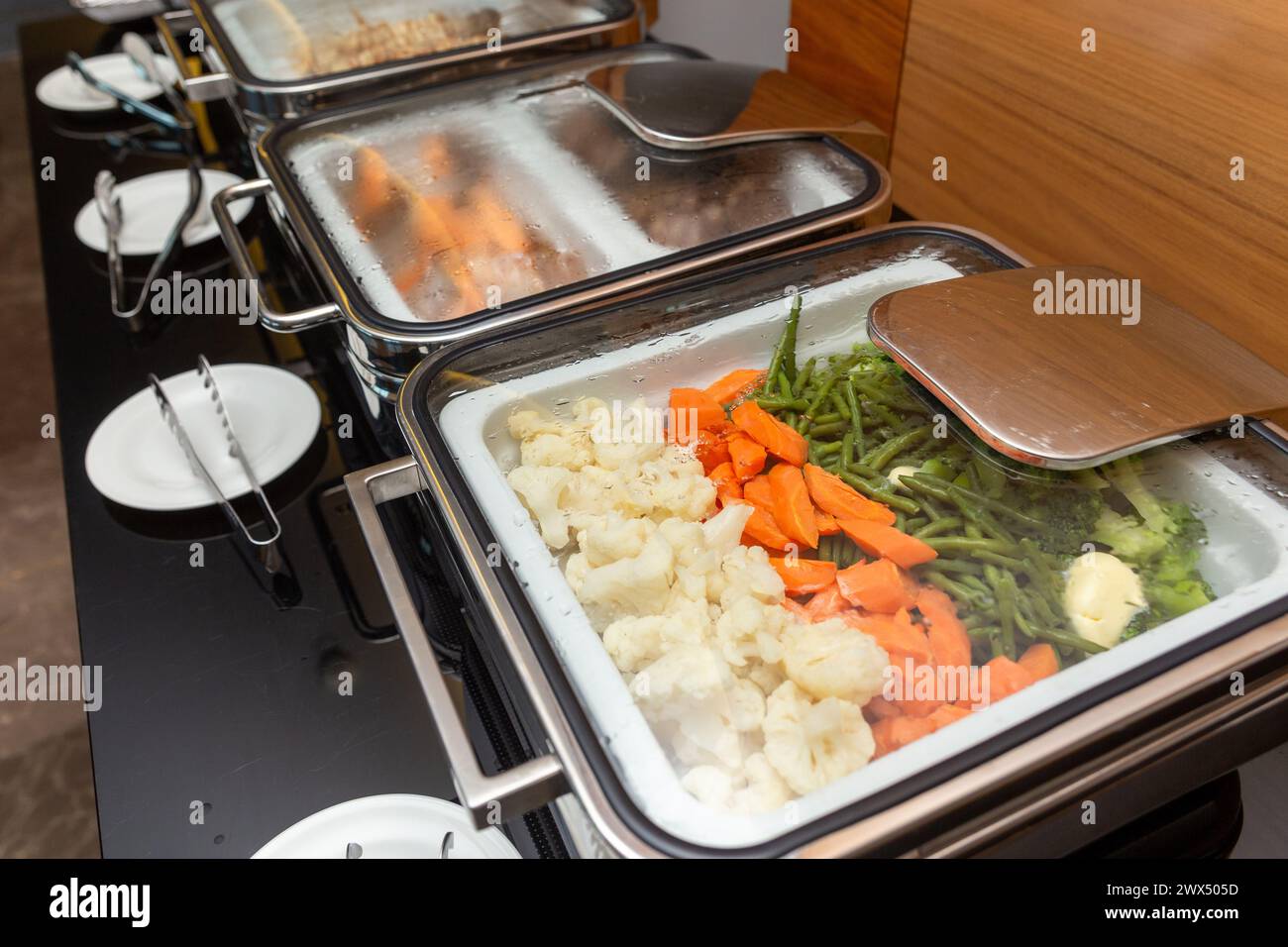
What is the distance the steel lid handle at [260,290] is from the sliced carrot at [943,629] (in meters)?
0.78

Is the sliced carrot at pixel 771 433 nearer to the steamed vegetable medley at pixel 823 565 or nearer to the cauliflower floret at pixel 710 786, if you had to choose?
the steamed vegetable medley at pixel 823 565

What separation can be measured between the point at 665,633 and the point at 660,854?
0.21m

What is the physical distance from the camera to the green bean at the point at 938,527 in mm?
921

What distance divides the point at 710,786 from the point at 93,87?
2.40m

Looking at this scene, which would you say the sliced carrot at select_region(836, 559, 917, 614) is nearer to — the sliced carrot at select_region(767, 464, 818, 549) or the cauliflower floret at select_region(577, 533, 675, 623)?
the sliced carrot at select_region(767, 464, 818, 549)

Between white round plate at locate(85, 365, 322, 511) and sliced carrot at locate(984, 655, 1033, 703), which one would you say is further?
white round plate at locate(85, 365, 322, 511)

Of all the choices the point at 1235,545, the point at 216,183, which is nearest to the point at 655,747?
the point at 1235,545

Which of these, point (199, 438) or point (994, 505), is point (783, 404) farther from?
point (199, 438)

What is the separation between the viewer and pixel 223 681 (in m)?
1.16

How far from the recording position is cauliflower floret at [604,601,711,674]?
2.72 ft

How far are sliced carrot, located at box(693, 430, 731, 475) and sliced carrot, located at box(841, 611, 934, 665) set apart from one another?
0.24m

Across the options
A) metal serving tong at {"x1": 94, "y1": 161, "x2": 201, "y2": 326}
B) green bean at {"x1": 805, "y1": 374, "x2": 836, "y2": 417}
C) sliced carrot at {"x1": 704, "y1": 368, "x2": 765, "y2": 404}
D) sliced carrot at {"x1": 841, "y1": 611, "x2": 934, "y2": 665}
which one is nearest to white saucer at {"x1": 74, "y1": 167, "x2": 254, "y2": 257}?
metal serving tong at {"x1": 94, "y1": 161, "x2": 201, "y2": 326}

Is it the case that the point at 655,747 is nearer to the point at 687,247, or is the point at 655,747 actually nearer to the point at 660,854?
the point at 660,854
